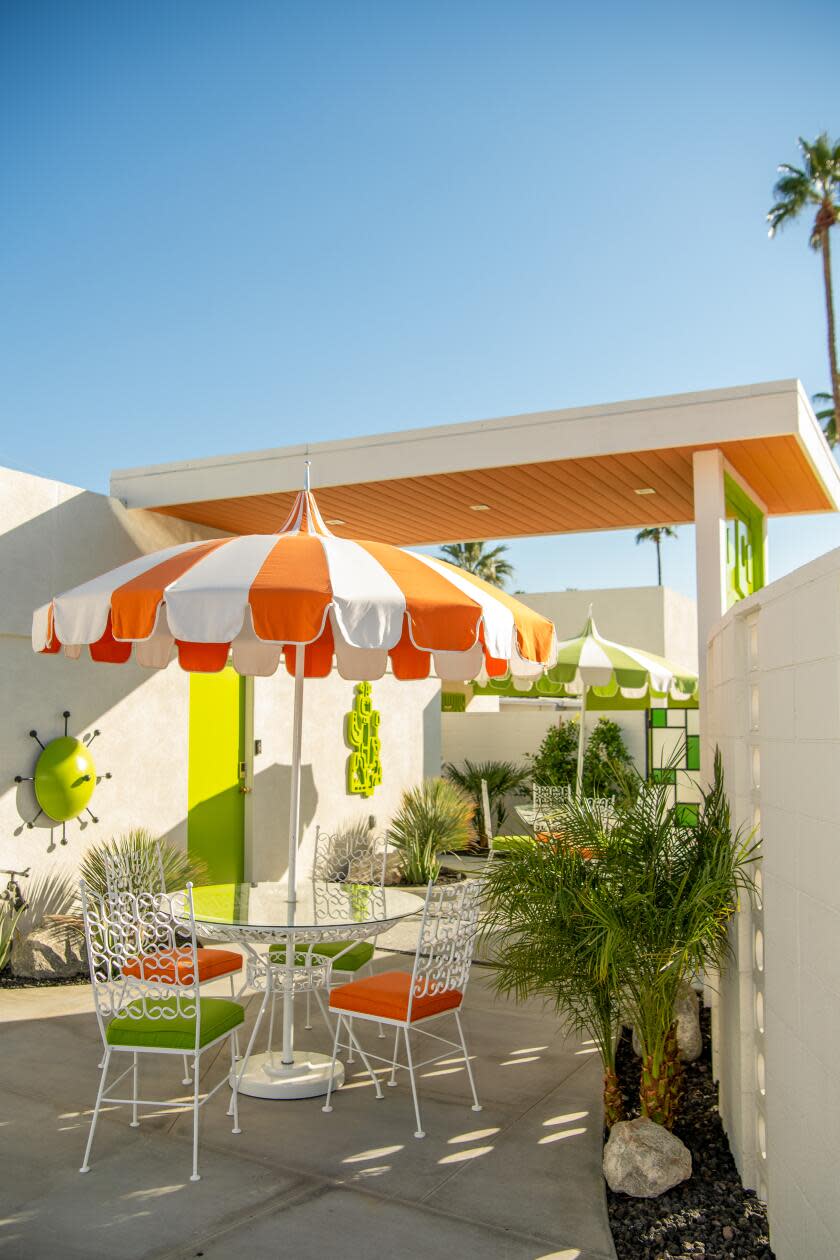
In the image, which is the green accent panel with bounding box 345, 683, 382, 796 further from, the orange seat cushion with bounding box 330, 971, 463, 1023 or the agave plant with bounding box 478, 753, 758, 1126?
the agave plant with bounding box 478, 753, 758, 1126

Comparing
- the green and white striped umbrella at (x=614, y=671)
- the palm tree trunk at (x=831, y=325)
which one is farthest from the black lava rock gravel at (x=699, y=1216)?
the palm tree trunk at (x=831, y=325)

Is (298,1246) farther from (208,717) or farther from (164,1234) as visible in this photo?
(208,717)

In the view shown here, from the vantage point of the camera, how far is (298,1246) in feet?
12.8

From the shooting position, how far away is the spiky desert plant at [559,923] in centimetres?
458

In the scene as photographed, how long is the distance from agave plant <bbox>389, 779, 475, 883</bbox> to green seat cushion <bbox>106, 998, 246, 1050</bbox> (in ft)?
25.7

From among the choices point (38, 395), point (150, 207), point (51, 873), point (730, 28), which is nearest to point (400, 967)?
point (51, 873)

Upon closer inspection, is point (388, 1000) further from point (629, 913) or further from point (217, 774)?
point (217, 774)

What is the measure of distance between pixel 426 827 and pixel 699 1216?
9450 mm

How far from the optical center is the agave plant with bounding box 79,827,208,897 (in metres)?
8.70

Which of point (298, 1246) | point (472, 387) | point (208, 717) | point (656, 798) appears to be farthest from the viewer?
point (472, 387)

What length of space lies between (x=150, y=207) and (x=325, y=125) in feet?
14.3

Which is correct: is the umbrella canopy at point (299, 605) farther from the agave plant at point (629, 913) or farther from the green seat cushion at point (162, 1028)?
the agave plant at point (629, 913)

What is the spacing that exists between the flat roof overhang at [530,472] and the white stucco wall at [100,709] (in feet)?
2.55

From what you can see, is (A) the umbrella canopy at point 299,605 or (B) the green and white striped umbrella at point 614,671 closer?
(A) the umbrella canopy at point 299,605
